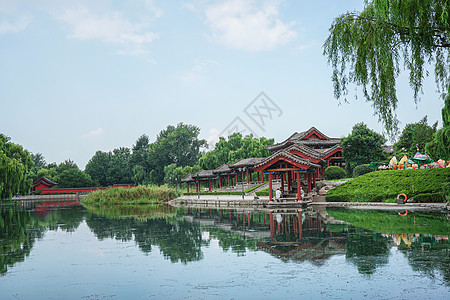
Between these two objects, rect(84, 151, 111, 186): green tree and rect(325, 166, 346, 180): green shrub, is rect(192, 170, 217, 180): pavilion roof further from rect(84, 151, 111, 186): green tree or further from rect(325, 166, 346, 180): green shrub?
rect(84, 151, 111, 186): green tree

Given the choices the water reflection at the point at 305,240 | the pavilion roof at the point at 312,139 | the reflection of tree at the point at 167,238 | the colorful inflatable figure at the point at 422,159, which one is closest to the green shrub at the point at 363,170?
the colorful inflatable figure at the point at 422,159

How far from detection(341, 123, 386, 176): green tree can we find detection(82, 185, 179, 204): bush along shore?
1753 centimetres

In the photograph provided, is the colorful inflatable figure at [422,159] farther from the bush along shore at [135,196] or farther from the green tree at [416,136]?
the bush along shore at [135,196]

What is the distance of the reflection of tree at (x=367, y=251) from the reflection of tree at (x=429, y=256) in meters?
0.50

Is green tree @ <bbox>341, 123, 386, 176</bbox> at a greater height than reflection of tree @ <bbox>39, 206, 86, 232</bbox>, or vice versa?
green tree @ <bbox>341, 123, 386, 176</bbox>

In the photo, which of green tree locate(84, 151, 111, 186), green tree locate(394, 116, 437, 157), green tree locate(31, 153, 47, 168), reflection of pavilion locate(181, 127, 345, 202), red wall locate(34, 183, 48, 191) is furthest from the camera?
green tree locate(31, 153, 47, 168)

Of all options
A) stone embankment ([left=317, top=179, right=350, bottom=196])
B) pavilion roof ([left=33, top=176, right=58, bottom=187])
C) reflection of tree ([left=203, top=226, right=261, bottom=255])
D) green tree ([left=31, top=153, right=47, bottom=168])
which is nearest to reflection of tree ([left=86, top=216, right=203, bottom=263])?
reflection of tree ([left=203, top=226, right=261, bottom=255])

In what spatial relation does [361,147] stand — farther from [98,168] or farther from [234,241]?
[98,168]

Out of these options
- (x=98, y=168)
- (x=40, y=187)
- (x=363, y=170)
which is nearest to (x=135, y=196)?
(x=363, y=170)

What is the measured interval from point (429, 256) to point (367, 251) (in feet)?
4.14

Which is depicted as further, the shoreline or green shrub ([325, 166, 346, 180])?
green shrub ([325, 166, 346, 180])

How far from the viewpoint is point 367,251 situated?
8.68m

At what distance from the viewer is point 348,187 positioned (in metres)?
24.7

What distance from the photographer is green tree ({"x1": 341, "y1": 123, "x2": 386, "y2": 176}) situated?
3484cm
